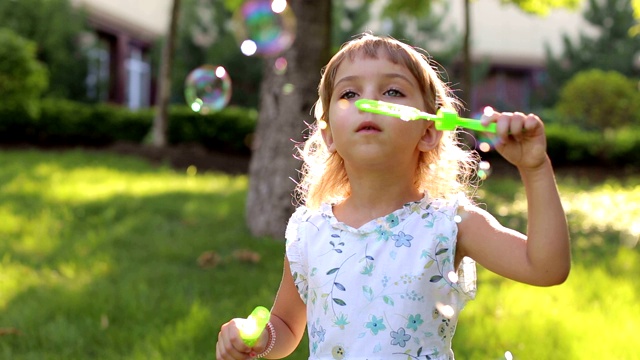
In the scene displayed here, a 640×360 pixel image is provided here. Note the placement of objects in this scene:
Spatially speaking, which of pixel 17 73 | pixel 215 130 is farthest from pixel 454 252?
pixel 215 130

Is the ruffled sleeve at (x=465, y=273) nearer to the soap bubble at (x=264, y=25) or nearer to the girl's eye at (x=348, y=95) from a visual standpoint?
the girl's eye at (x=348, y=95)

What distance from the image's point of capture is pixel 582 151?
15055mm

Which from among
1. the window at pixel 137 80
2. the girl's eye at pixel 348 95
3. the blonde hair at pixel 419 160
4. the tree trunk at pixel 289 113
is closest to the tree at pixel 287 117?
the tree trunk at pixel 289 113

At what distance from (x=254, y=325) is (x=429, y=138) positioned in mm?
646

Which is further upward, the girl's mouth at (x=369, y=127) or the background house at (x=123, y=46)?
the girl's mouth at (x=369, y=127)

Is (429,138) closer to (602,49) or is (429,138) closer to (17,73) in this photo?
(17,73)

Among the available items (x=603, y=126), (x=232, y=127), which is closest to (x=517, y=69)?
(x=603, y=126)

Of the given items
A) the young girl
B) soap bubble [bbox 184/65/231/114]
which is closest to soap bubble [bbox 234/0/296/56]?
soap bubble [bbox 184/65/231/114]

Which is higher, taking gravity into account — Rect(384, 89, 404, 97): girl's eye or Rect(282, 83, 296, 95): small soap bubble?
Rect(384, 89, 404, 97): girl's eye

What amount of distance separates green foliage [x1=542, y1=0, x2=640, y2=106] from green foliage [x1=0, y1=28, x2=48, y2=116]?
1768 centimetres

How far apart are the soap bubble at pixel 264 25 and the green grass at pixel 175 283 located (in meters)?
1.30

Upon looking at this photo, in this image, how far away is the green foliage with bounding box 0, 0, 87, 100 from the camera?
656 inches

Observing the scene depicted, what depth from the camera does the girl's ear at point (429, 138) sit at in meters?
2.03

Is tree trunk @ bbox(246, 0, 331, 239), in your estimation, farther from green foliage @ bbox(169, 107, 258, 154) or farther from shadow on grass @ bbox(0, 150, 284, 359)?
green foliage @ bbox(169, 107, 258, 154)
